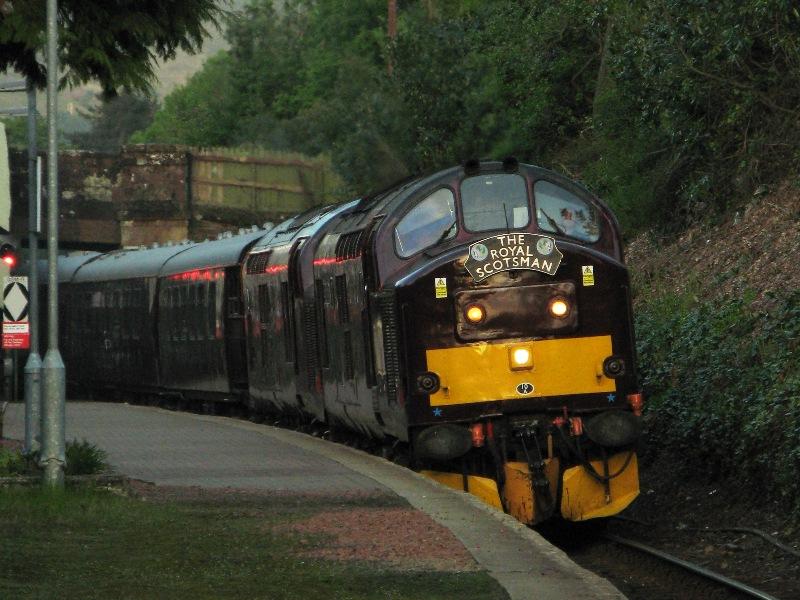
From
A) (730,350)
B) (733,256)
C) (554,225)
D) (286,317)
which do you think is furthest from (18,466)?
(733,256)

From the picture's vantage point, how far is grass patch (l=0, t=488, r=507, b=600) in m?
10.5

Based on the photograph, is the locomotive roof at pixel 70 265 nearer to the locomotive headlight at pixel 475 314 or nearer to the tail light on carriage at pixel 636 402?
the locomotive headlight at pixel 475 314

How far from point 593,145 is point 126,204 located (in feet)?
75.2

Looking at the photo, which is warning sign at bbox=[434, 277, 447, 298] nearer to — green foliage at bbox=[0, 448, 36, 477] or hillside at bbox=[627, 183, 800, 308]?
green foliage at bbox=[0, 448, 36, 477]

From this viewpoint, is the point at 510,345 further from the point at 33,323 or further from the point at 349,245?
the point at 33,323

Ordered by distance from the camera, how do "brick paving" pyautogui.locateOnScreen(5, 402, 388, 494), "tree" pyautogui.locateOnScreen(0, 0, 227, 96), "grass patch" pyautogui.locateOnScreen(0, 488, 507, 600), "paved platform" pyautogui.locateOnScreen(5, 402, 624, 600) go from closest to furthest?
"grass patch" pyautogui.locateOnScreen(0, 488, 507, 600)
"paved platform" pyautogui.locateOnScreen(5, 402, 624, 600)
"tree" pyautogui.locateOnScreen(0, 0, 227, 96)
"brick paving" pyautogui.locateOnScreen(5, 402, 388, 494)

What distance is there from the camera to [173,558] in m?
11.8

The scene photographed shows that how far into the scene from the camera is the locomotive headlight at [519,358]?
608 inches

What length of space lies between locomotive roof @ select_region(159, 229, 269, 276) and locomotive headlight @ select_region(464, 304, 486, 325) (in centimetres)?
1125

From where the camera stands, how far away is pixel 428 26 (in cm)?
4378

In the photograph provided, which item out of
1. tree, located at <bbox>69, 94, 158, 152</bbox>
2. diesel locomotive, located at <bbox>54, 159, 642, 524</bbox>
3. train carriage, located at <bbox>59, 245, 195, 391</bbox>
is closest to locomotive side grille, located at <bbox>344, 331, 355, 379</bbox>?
diesel locomotive, located at <bbox>54, 159, 642, 524</bbox>

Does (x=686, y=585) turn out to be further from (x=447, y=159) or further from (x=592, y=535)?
(x=447, y=159)

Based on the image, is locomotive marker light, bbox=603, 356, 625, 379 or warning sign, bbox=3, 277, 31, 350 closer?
locomotive marker light, bbox=603, 356, 625, 379

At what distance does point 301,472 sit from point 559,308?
3.72 meters
